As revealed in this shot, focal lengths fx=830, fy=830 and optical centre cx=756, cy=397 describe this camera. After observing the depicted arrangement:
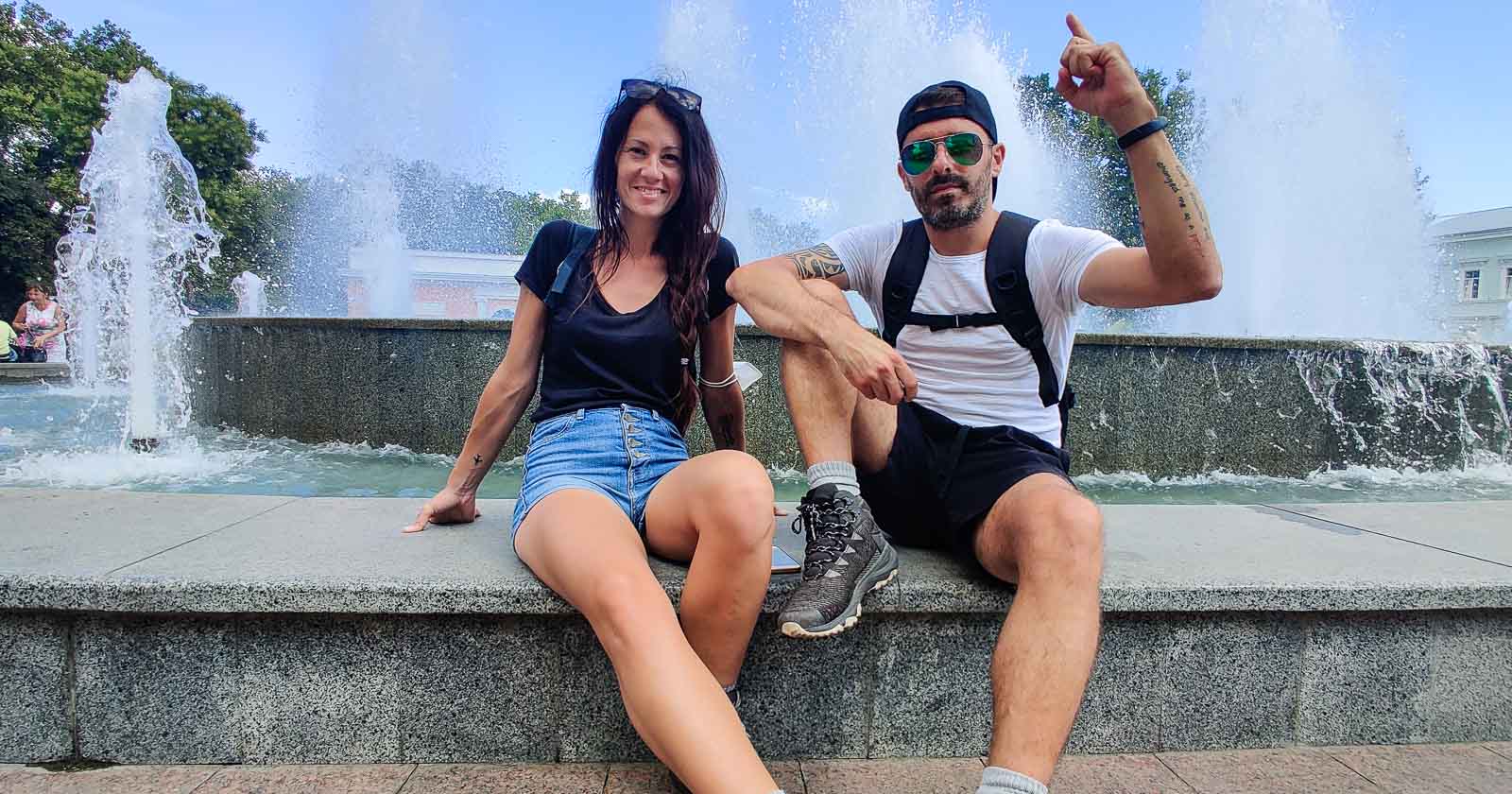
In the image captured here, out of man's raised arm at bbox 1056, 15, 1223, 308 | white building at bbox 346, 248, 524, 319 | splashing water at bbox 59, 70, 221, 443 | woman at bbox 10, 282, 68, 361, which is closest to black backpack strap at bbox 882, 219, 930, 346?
man's raised arm at bbox 1056, 15, 1223, 308

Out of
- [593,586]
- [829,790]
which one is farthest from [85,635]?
[829,790]

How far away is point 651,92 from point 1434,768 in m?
2.78

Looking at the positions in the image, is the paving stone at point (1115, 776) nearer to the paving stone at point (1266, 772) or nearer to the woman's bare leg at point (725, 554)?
the paving stone at point (1266, 772)

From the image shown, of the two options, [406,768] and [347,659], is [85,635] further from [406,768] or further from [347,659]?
[406,768]

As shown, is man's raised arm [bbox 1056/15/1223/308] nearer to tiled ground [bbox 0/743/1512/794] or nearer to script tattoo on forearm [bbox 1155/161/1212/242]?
script tattoo on forearm [bbox 1155/161/1212/242]

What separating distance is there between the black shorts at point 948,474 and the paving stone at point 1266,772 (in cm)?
76

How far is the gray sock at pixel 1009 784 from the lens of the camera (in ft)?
5.02

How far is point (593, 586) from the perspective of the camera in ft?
5.81

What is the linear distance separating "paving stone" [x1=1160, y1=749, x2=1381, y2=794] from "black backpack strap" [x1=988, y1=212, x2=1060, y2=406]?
999 mm

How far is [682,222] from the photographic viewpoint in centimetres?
253

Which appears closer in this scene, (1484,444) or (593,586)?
(593,586)

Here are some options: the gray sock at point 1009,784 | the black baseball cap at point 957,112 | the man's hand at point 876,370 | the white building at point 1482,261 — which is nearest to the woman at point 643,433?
the man's hand at point 876,370

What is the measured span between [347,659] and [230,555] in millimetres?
444

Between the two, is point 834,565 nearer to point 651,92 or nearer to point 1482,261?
point 651,92
